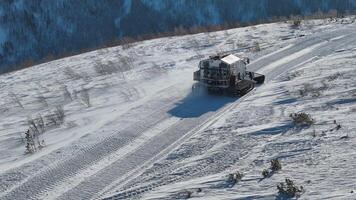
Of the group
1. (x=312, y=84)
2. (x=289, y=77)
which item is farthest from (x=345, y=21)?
(x=312, y=84)

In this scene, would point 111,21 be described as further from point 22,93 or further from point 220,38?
point 22,93

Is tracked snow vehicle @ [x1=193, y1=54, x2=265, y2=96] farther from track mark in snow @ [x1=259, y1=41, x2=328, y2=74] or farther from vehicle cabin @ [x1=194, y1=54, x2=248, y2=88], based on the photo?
track mark in snow @ [x1=259, y1=41, x2=328, y2=74]

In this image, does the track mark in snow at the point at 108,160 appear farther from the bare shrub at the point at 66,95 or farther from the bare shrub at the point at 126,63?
the bare shrub at the point at 126,63

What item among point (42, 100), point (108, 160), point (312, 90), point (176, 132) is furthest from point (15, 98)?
point (312, 90)

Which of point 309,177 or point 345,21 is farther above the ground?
point 345,21

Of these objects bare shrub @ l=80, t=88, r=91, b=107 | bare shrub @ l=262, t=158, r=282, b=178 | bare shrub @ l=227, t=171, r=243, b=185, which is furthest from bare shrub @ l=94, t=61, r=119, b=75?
bare shrub @ l=262, t=158, r=282, b=178

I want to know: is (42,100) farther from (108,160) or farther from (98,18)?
(98,18)

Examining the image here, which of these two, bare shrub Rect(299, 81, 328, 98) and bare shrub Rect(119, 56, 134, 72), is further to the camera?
bare shrub Rect(119, 56, 134, 72)
